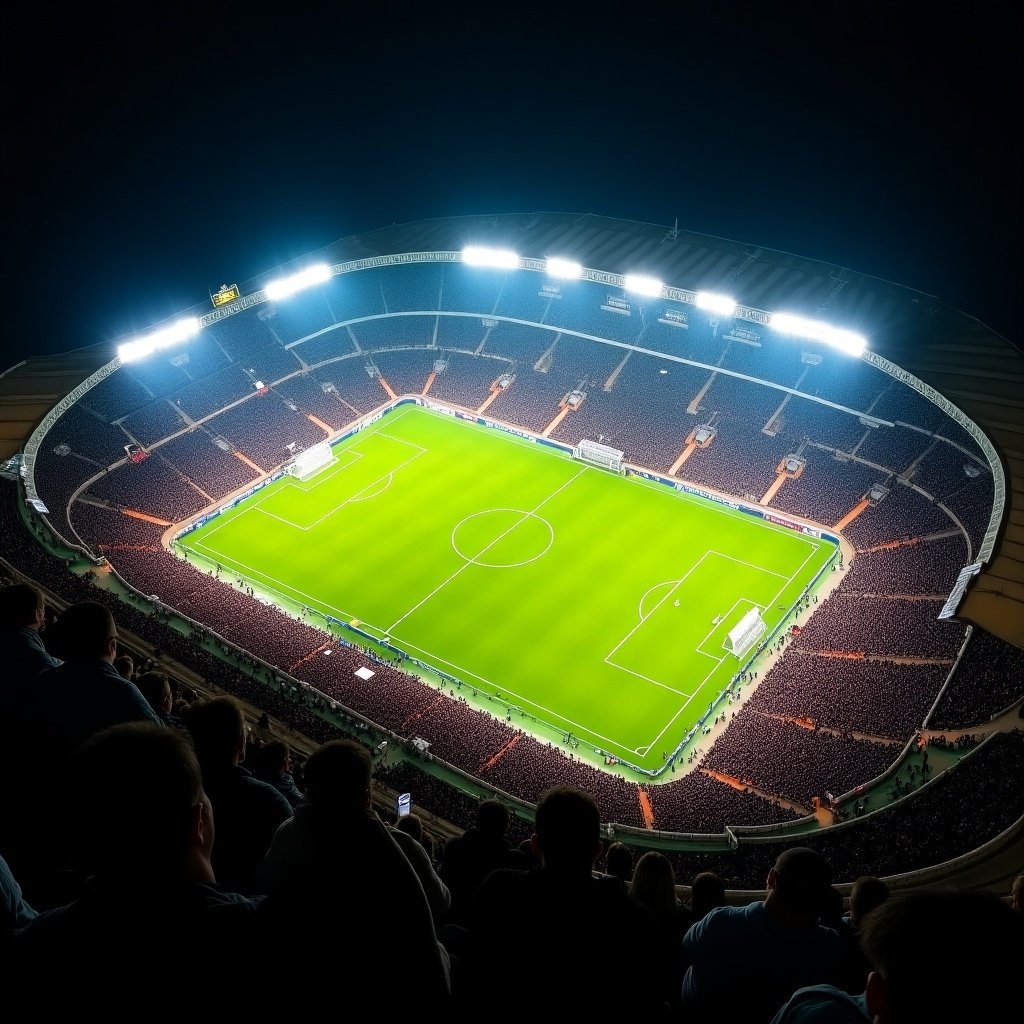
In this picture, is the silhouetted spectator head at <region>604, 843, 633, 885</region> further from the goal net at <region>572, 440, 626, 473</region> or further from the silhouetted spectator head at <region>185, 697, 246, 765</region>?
the goal net at <region>572, 440, 626, 473</region>

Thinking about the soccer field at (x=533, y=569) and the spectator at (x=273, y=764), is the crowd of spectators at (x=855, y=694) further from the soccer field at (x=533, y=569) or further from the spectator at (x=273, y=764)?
the spectator at (x=273, y=764)

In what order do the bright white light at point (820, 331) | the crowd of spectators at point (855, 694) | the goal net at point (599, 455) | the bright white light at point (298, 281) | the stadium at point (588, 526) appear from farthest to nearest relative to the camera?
the bright white light at point (298, 281)
the goal net at point (599, 455)
the bright white light at point (820, 331)
the crowd of spectators at point (855, 694)
the stadium at point (588, 526)

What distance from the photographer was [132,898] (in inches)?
133

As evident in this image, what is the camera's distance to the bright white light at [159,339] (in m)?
42.6

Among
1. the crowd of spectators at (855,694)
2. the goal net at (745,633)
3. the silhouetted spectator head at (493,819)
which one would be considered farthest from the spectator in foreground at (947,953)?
the goal net at (745,633)

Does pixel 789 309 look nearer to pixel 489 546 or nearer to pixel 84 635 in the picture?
pixel 489 546

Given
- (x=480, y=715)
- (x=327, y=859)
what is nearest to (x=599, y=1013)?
(x=327, y=859)

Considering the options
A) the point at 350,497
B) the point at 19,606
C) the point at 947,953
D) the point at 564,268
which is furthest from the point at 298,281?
the point at 947,953

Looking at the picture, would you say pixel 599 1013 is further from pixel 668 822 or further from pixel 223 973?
pixel 668 822

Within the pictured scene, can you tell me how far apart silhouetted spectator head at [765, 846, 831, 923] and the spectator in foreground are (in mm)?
2765

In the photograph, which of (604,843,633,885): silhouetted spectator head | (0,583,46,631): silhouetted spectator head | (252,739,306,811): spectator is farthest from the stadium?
(0,583,46,631): silhouetted spectator head

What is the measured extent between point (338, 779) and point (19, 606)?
483 centimetres

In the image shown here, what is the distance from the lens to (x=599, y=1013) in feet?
13.1

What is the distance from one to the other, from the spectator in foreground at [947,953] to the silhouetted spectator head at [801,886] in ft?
9.07
